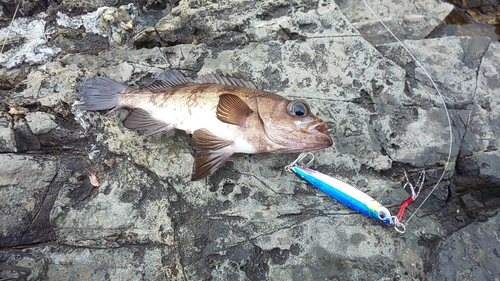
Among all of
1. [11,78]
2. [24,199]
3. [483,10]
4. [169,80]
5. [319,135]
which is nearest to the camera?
[319,135]

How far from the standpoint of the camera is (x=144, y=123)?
389 centimetres

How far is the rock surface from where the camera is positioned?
3498mm

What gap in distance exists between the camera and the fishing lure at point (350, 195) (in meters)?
3.50

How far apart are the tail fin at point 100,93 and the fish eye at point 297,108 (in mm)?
1834

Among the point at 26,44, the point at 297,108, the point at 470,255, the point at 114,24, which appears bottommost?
the point at 470,255

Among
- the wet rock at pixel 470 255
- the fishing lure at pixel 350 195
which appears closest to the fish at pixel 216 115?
the fishing lure at pixel 350 195

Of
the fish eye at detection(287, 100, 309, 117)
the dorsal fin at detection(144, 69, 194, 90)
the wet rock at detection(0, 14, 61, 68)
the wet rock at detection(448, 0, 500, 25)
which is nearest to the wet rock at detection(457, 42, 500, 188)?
the fish eye at detection(287, 100, 309, 117)

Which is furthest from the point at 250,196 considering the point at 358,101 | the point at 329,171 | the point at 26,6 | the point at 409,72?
the point at 26,6

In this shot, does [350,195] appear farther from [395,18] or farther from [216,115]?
[395,18]

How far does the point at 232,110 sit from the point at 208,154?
1.58ft

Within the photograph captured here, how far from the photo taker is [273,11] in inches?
190

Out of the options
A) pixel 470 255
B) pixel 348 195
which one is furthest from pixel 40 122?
pixel 470 255

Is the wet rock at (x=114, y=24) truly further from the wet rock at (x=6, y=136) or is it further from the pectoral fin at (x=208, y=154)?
the pectoral fin at (x=208, y=154)

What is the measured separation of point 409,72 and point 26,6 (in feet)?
17.0
